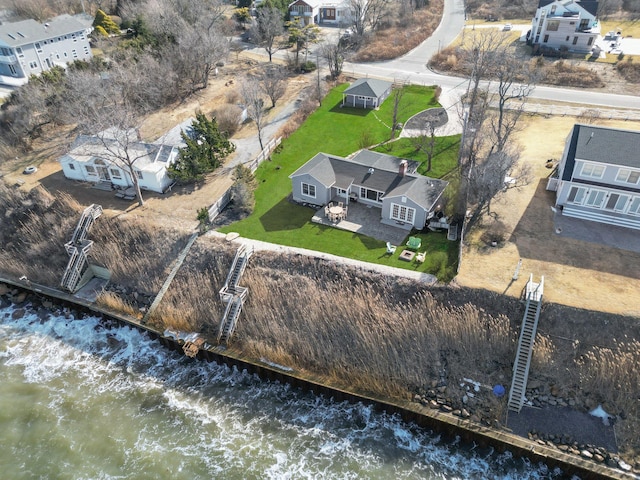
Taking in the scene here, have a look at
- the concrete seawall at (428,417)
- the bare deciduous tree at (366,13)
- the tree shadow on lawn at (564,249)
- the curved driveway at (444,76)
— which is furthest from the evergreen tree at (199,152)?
the bare deciduous tree at (366,13)

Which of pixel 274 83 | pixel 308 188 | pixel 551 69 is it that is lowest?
pixel 308 188

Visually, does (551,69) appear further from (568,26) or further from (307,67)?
(307,67)

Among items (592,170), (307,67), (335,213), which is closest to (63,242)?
(335,213)

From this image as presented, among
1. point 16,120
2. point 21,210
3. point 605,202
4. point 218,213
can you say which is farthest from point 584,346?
point 16,120

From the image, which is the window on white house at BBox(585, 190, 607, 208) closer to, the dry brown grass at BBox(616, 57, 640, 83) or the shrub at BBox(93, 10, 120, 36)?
the dry brown grass at BBox(616, 57, 640, 83)

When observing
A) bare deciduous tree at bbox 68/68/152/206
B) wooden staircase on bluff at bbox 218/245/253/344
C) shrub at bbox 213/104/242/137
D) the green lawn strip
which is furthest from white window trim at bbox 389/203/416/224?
shrub at bbox 213/104/242/137

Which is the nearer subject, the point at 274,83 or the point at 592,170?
the point at 592,170

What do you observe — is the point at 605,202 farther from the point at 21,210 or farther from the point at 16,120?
the point at 16,120
